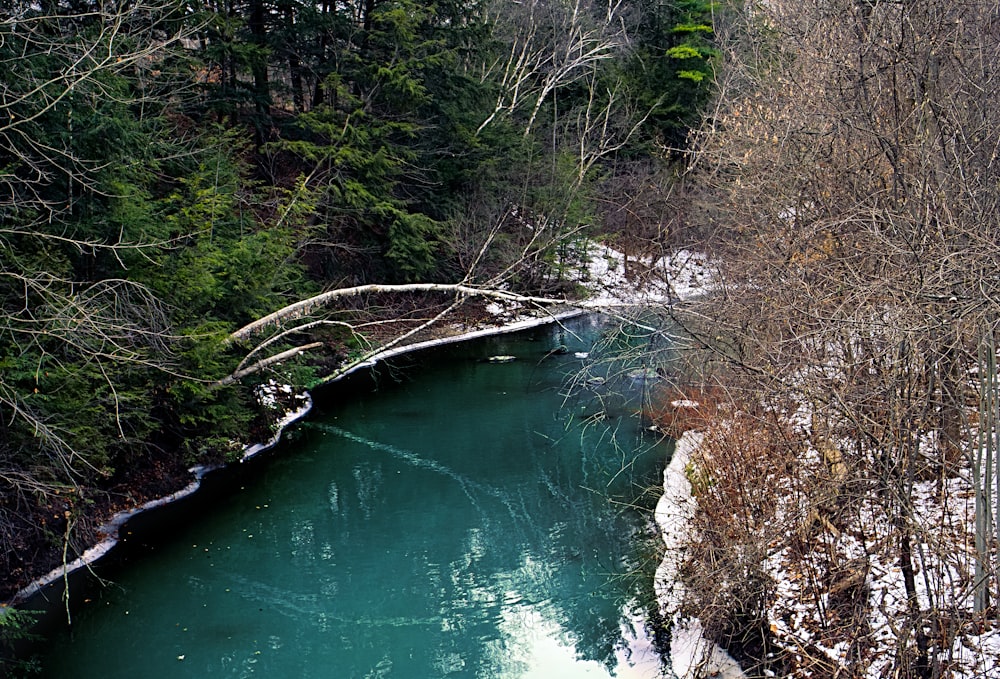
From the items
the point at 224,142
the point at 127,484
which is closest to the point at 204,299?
the point at 127,484

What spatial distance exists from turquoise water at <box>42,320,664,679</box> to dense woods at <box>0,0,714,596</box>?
118cm

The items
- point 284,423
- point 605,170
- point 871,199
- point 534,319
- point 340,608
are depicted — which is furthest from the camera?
point 605,170

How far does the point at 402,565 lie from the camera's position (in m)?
10.2

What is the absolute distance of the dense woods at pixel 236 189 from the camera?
8.94 m

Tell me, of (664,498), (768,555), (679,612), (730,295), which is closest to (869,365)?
(768,555)

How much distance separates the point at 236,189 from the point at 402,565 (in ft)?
27.1

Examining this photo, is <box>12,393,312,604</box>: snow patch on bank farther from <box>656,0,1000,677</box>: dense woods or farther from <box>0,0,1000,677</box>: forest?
<box>656,0,1000,677</box>: dense woods

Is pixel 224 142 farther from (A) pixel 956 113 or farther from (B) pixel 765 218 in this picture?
(A) pixel 956 113

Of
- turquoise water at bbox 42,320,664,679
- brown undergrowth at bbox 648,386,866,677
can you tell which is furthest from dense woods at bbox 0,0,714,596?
brown undergrowth at bbox 648,386,866,677

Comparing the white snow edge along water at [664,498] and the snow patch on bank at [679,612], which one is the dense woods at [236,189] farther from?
the snow patch on bank at [679,612]

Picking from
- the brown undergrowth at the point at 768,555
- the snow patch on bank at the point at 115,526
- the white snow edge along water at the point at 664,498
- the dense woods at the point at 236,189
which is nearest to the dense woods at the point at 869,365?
the brown undergrowth at the point at 768,555

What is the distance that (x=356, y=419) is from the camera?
50.9 feet

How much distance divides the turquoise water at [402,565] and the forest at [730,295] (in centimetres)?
106

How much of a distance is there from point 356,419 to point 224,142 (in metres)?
5.89
